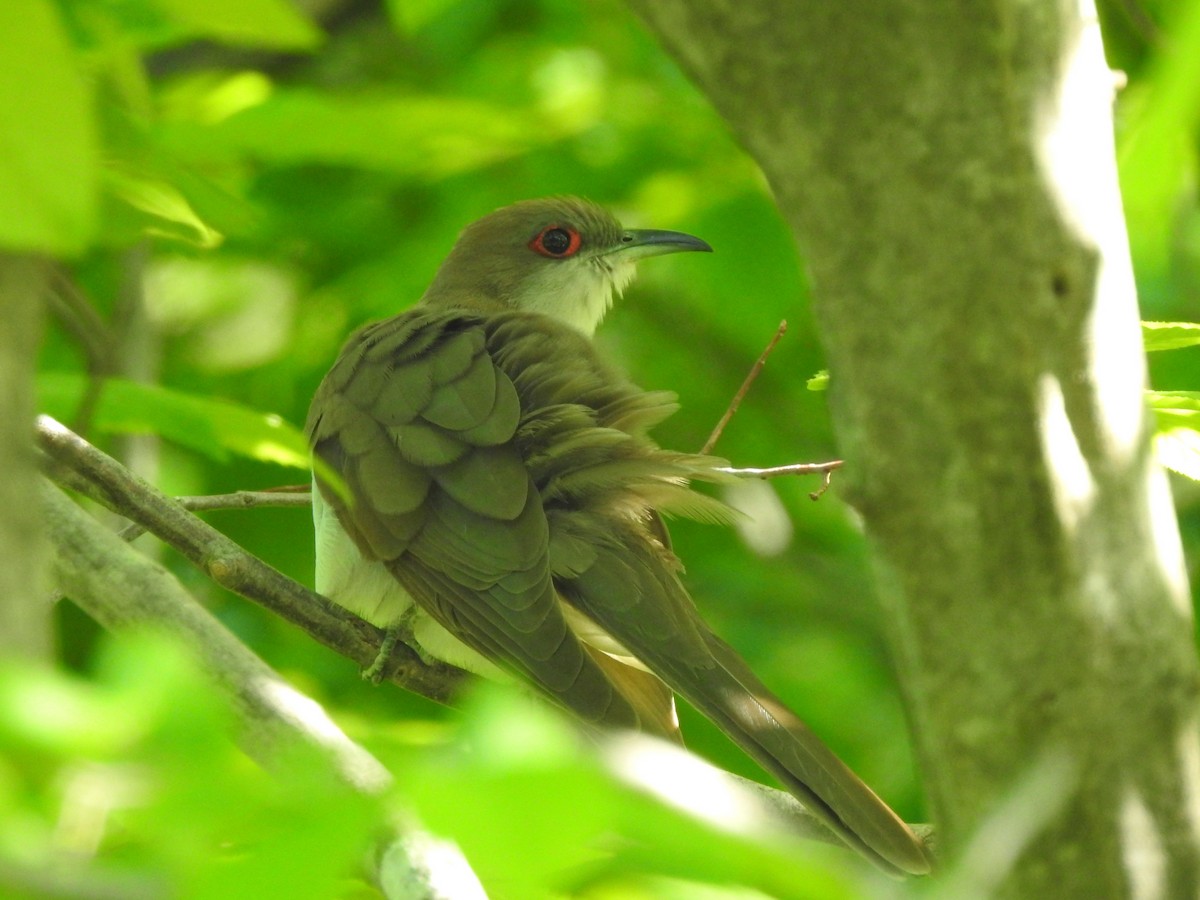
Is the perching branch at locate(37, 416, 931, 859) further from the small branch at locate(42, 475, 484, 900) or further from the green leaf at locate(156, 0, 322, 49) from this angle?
the green leaf at locate(156, 0, 322, 49)

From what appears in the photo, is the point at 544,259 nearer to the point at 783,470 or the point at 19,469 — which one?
the point at 783,470

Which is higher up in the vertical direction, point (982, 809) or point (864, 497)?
point (864, 497)

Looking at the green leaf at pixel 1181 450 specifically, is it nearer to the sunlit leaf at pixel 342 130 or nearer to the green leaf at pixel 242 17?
the green leaf at pixel 242 17

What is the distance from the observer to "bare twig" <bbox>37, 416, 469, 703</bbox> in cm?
272

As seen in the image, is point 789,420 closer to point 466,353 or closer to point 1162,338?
point 466,353

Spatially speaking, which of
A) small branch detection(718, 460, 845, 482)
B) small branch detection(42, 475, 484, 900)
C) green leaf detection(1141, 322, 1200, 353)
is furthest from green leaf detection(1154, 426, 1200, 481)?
small branch detection(42, 475, 484, 900)

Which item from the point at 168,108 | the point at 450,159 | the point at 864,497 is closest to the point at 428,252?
the point at 450,159

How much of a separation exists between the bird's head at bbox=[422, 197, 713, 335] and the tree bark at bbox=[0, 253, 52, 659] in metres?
4.15

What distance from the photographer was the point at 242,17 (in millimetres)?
1292

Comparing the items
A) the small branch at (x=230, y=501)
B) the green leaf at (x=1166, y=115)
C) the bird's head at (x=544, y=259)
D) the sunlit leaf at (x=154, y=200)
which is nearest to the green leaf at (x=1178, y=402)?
the green leaf at (x=1166, y=115)

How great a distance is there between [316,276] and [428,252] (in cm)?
118

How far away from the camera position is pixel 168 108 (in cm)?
466

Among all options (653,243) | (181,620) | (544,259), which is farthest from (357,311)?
(181,620)

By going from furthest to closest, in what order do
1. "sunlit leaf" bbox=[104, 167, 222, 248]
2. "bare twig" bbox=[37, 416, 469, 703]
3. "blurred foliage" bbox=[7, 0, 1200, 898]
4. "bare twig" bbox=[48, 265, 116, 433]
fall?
"bare twig" bbox=[37, 416, 469, 703] < "bare twig" bbox=[48, 265, 116, 433] < "sunlit leaf" bbox=[104, 167, 222, 248] < "blurred foliage" bbox=[7, 0, 1200, 898]
